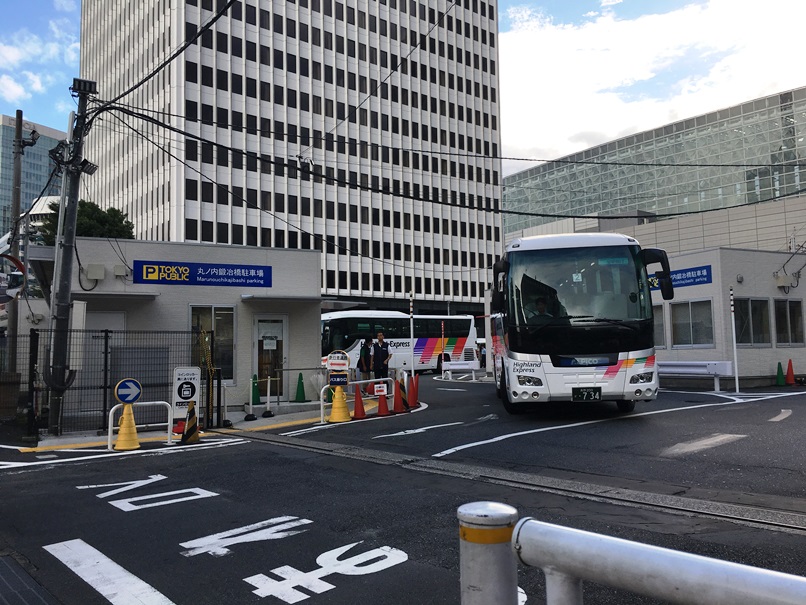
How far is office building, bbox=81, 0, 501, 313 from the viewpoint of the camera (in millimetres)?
55375

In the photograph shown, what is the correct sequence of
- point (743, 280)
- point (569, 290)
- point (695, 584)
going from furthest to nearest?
point (743, 280)
point (569, 290)
point (695, 584)

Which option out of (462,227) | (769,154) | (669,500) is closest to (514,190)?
(462,227)

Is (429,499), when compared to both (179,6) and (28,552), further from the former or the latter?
(179,6)

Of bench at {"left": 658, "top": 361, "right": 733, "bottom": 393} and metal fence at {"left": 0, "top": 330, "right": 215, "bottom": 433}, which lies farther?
bench at {"left": 658, "top": 361, "right": 733, "bottom": 393}

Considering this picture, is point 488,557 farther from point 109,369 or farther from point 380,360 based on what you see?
point 380,360

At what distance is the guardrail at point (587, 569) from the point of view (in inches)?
56.6

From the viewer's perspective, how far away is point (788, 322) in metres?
22.0

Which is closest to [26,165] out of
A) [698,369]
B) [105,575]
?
[698,369]

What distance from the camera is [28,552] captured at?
5.31 m

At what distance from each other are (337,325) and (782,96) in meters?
51.2

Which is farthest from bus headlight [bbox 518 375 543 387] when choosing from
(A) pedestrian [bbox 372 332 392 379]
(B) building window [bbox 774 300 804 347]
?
(B) building window [bbox 774 300 804 347]

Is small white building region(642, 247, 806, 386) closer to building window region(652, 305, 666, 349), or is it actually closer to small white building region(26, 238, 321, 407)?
building window region(652, 305, 666, 349)

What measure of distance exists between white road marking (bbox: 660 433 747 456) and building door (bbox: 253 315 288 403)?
11013 millimetres

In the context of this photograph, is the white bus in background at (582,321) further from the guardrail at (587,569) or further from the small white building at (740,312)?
the guardrail at (587,569)
